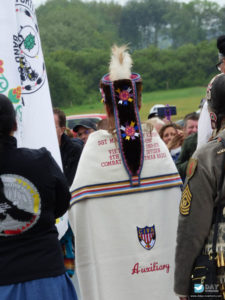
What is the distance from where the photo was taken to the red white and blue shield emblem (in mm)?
5598

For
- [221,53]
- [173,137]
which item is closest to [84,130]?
[173,137]

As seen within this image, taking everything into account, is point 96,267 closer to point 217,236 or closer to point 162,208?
point 162,208

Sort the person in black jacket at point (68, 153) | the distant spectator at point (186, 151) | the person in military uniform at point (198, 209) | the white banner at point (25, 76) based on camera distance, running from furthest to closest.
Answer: the distant spectator at point (186, 151) → the person in black jacket at point (68, 153) → the white banner at point (25, 76) → the person in military uniform at point (198, 209)

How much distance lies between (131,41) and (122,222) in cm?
4840

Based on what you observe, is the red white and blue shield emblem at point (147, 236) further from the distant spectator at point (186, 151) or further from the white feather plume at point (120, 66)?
the distant spectator at point (186, 151)

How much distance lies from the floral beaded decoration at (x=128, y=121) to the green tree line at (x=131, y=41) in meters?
0.96

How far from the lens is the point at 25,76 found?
6246mm

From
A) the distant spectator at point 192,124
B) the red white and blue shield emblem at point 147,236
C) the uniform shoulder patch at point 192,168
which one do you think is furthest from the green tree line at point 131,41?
the uniform shoulder patch at point 192,168

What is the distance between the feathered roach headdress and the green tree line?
2.81ft

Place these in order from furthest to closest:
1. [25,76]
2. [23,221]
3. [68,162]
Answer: [68,162] < [25,76] < [23,221]

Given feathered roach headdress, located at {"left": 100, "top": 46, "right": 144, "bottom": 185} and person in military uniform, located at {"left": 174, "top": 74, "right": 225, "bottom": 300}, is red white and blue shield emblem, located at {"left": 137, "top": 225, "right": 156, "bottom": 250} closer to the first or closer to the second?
feathered roach headdress, located at {"left": 100, "top": 46, "right": 144, "bottom": 185}

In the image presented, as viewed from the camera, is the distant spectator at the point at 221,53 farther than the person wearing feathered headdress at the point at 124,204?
Yes

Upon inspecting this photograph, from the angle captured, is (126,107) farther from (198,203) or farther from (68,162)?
(198,203)

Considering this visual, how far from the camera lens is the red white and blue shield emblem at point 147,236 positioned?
18.4 feet
